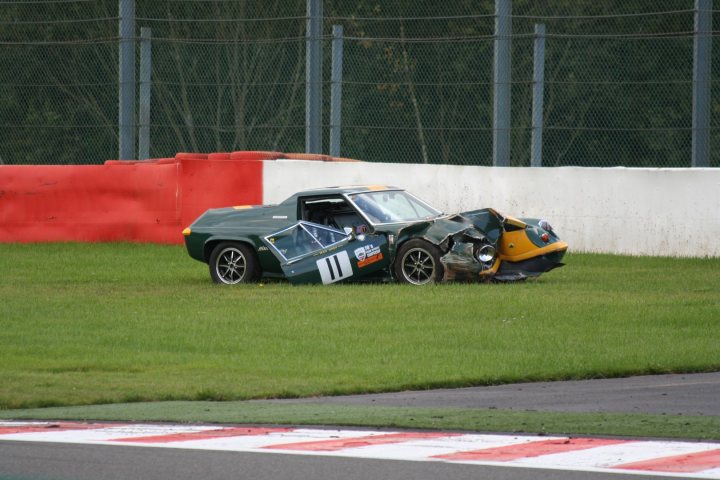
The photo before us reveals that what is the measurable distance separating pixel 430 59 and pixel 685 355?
10731 mm

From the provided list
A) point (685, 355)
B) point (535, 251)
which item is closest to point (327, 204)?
point (535, 251)

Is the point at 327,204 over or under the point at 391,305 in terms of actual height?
over

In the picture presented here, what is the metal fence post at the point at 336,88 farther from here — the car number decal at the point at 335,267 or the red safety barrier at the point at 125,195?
the car number decal at the point at 335,267

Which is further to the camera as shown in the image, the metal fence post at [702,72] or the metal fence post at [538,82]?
the metal fence post at [538,82]

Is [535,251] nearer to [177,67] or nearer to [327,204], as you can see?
[327,204]

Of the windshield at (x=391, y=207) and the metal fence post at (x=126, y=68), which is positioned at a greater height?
the metal fence post at (x=126, y=68)

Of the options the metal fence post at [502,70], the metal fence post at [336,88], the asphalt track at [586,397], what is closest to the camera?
the asphalt track at [586,397]

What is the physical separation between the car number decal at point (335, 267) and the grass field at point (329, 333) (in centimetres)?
16

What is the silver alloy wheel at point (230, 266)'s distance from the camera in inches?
614

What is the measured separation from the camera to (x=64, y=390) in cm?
879

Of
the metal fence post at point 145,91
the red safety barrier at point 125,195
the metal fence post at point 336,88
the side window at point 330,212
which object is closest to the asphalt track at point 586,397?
the side window at point 330,212

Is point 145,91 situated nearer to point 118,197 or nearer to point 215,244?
point 118,197

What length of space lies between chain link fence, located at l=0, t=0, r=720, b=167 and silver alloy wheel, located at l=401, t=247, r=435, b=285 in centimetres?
433

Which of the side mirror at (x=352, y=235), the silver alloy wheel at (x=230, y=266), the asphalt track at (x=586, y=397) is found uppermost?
the side mirror at (x=352, y=235)
